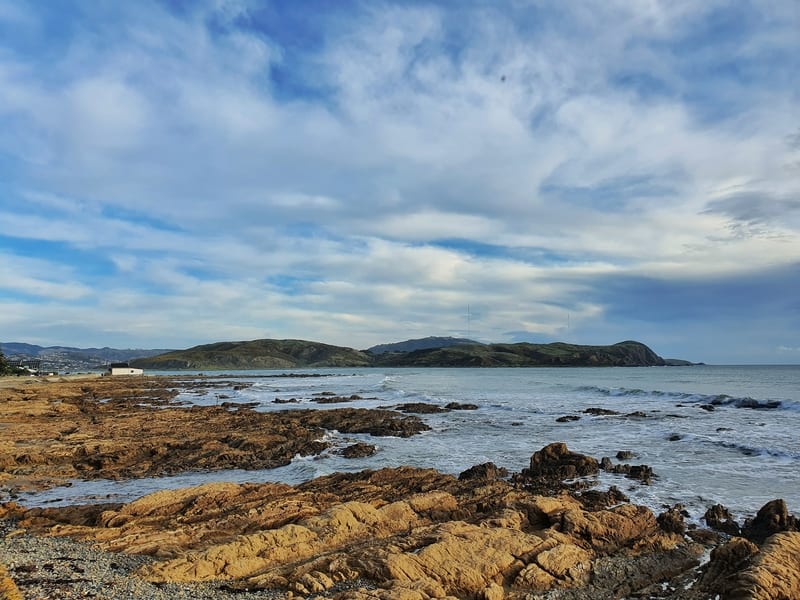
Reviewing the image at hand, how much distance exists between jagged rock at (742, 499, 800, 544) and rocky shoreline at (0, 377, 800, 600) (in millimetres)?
32

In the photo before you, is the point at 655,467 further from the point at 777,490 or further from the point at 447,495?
the point at 447,495

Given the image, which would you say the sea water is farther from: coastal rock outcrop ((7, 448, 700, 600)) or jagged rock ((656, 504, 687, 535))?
coastal rock outcrop ((7, 448, 700, 600))

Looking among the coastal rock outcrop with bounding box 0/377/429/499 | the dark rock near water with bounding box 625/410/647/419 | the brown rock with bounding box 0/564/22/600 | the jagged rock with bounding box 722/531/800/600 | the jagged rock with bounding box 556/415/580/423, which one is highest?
the jagged rock with bounding box 722/531/800/600

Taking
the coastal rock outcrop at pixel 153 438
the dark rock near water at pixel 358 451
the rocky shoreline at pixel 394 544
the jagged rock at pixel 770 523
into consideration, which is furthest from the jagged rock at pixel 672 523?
the coastal rock outcrop at pixel 153 438

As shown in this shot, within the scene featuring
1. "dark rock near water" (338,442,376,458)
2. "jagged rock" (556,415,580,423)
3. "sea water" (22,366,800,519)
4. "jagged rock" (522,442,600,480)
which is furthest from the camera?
"jagged rock" (556,415,580,423)

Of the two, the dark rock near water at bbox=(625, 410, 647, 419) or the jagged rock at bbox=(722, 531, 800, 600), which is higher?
the jagged rock at bbox=(722, 531, 800, 600)

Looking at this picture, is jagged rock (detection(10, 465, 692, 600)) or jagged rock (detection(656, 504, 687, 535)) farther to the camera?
jagged rock (detection(656, 504, 687, 535))

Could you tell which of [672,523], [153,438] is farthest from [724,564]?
[153,438]

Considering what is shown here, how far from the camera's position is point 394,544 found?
9359 millimetres

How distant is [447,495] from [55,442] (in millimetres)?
19462

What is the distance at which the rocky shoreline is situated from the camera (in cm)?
820

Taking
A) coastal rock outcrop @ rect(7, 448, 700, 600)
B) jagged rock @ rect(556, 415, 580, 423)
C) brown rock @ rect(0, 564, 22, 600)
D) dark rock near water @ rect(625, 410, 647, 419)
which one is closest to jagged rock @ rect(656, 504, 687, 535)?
coastal rock outcrop @ rect(7, 448, 700, 600)

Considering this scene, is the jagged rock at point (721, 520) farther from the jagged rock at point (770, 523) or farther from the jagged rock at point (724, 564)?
the jagged rock at point (724, 564)

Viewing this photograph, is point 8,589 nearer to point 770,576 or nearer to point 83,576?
point 83,576
